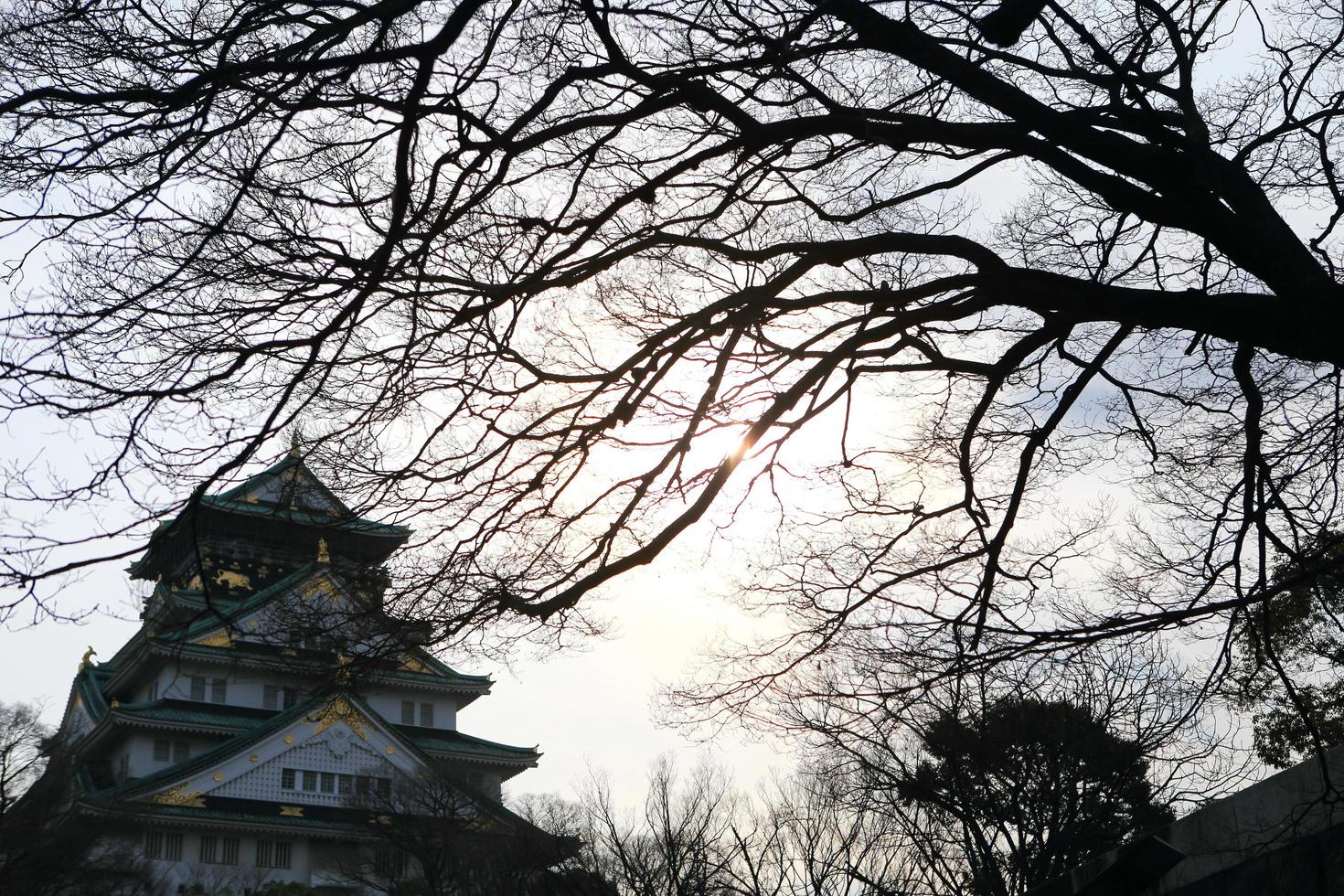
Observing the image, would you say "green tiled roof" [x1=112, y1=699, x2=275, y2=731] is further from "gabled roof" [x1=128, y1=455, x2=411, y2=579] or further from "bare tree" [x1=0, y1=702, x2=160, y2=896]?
"gabled roof" [x1=128, y1=455, x2=411, y2=579]

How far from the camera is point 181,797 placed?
106 ft

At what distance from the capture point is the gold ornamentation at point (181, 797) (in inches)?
1255

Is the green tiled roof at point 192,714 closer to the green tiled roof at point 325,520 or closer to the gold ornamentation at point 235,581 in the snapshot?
the gold ornamentation at point 235,581

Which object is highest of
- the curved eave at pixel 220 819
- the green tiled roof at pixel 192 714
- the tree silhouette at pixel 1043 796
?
the green tiled roof at pixel 192 714

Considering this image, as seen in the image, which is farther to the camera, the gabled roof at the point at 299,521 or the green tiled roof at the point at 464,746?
the green tiled roof at the point at 464,746

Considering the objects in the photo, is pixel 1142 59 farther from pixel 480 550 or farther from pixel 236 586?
pixel 236 586

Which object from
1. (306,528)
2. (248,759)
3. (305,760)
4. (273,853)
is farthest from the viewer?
(305,760)

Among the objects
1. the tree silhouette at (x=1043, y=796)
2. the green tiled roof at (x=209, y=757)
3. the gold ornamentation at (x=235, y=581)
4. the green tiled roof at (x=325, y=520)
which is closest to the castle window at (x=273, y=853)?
the green tiled roof at (x=209, y=757)

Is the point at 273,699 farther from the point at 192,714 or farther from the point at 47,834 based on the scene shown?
the point at 47,834

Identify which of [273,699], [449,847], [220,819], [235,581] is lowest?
[449,847]

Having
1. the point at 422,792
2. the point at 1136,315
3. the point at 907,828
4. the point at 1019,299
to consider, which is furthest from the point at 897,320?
the point at 422,792

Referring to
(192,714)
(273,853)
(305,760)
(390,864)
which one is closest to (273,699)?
(192,714)

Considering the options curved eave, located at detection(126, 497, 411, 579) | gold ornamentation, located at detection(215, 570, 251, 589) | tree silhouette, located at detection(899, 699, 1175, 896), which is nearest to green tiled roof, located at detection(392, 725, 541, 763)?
gold ornamentation, located at detection(215, 570, 251, 589)

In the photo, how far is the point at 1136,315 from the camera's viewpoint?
559 cm
